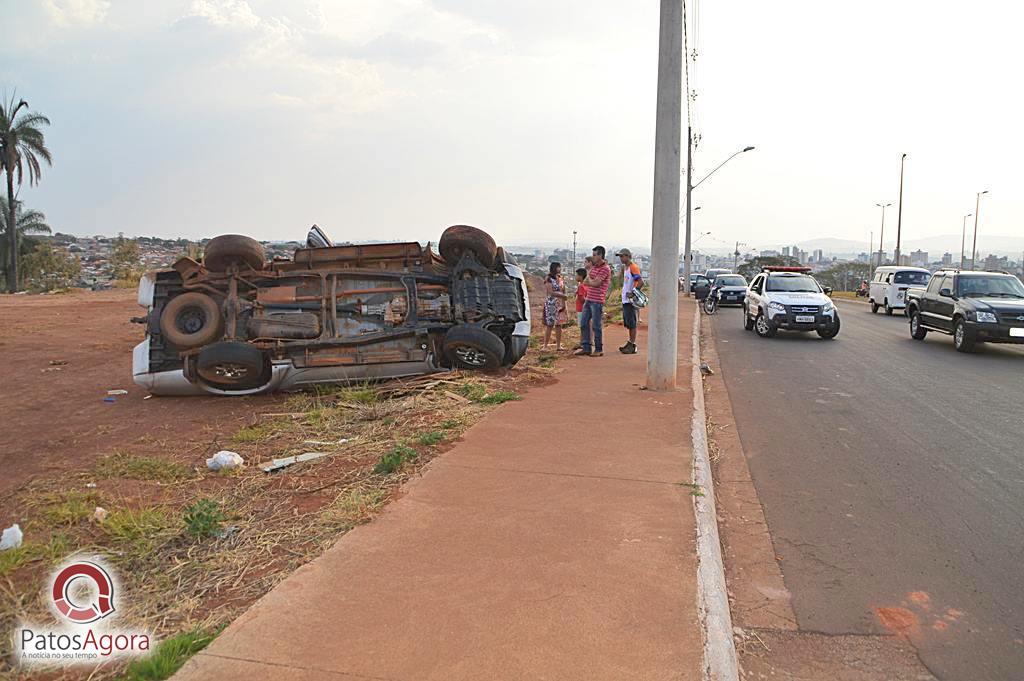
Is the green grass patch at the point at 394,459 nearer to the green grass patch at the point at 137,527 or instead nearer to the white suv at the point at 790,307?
the green grass patch at the point at 137,527

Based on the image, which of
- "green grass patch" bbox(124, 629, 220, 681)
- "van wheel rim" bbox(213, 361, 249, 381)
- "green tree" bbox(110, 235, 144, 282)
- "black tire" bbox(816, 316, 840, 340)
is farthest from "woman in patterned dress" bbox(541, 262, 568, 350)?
"green tree" bbox(110, 235, 144, 282)

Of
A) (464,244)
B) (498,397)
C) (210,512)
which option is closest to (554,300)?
(464,244)

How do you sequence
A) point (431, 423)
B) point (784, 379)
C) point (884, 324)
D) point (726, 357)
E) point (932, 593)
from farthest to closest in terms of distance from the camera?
point (884, 324) → point (726, 357) → point (784, 379) → point (431, 423) → point (932, 593)

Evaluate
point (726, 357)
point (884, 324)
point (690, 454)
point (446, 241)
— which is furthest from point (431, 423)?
point (884, 324)

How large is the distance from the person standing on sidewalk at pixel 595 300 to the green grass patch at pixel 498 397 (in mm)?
4084

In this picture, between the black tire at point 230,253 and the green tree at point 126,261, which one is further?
the green tree at point 126,261

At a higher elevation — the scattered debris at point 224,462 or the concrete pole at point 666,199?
the concrete pole at point 666,199

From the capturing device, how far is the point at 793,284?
19812 mm

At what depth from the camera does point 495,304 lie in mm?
10469

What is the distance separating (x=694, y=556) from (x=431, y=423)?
12.5ft

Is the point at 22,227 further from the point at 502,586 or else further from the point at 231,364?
the point at 502,586

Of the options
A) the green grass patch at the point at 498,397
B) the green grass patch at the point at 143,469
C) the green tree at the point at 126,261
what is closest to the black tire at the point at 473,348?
the green grass patch at the point at 498,397

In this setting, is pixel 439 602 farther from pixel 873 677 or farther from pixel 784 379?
pixel 784 379

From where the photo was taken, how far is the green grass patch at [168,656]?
3.13 meters
